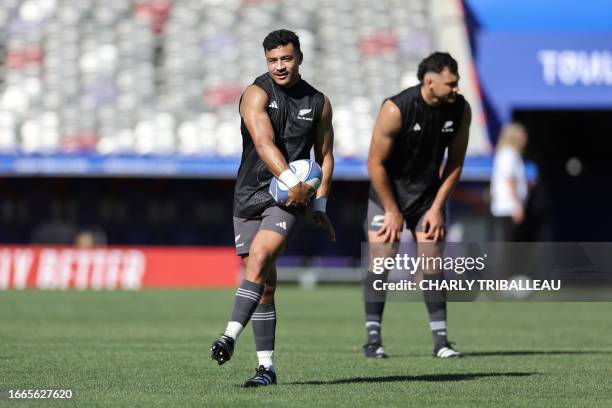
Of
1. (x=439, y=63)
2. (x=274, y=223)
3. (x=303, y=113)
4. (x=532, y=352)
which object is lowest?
(x=532, y=352)

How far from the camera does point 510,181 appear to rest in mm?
17547

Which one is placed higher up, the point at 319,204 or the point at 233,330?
the point at 319,204

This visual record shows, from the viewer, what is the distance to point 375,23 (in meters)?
30.1

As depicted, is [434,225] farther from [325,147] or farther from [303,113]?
[303,113]

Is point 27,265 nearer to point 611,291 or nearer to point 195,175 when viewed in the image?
point 195,175

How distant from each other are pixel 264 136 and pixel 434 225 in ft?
8.52

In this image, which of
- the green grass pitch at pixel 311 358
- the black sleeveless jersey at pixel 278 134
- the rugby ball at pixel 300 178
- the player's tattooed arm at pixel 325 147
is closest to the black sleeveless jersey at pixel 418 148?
the green grass pitch at pixel 311 358

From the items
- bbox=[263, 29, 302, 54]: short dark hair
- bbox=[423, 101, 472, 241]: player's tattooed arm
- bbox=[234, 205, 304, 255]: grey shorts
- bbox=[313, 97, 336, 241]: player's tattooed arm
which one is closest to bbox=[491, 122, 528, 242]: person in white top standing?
bbox=[423, 101, 472, 241]: player's tattooed arm

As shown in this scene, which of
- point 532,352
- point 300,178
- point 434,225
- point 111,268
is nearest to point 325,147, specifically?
point 300,178

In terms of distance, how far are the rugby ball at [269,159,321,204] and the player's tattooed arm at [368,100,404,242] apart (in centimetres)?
211

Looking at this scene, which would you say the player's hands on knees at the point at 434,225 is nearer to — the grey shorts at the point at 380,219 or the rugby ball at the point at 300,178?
the grey shorts at the point at 380,219

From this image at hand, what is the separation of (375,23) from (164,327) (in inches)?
687

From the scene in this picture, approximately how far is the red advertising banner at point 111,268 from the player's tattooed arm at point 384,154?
1476 centimetres

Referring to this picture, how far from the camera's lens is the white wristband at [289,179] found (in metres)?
7.83
